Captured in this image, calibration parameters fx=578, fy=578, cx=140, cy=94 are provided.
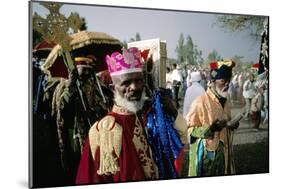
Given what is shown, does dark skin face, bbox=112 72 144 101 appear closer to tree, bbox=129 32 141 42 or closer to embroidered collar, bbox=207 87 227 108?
tree, bbox=129 32 141 42

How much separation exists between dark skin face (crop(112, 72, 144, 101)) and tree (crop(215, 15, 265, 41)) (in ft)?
2.43

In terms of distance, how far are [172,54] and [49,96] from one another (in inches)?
34.1

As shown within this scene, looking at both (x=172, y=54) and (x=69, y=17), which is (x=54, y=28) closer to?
(x=69, y=17)

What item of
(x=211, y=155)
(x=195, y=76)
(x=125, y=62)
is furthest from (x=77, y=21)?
(x=211, y=155)

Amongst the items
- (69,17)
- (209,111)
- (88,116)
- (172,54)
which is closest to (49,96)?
(88,116)

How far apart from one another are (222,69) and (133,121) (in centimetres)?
75

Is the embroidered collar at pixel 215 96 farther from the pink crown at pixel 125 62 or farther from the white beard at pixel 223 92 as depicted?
the pink crown at pixel 125 62

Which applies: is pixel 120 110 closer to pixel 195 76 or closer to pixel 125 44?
pixel 125 44

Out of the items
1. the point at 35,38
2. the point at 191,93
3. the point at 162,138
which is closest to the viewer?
the point at 35,38

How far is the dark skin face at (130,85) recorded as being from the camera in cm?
364

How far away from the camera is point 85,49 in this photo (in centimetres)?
356

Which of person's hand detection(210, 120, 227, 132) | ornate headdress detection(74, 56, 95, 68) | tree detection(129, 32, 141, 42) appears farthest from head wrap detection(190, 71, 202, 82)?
ornate headdress detection(74, 56, 95, 68)

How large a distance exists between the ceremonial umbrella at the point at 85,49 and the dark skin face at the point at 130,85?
0.13m

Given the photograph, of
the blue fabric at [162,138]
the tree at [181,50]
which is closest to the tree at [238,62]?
the tree at [181,50]
